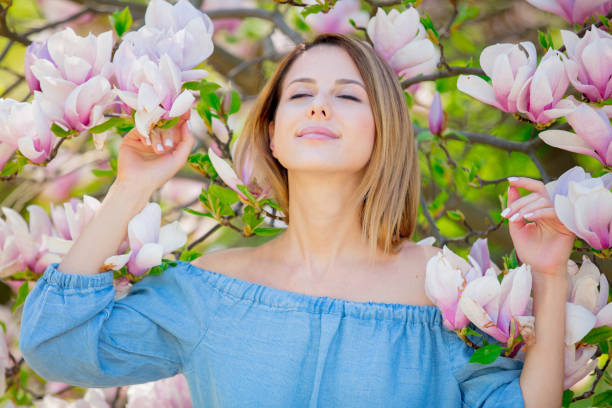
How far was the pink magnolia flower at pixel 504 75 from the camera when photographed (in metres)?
1.47

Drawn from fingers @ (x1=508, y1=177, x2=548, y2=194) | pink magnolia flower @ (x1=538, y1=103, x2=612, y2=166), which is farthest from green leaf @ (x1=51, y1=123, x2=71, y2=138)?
pink magnolia flower @ (x1=538, y1=103, x2=612, y2=166)

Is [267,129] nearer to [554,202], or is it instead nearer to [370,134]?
[370,134]

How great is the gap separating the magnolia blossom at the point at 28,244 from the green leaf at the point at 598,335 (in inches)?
44.3

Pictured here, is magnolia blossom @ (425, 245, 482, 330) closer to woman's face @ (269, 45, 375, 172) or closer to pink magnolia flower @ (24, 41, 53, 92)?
woman's face @ (269, 45, 375, 172)

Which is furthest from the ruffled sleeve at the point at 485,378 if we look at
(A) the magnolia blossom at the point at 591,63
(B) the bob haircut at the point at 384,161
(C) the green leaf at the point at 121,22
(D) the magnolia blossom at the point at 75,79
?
(C) the green leaf at the point at 121,22

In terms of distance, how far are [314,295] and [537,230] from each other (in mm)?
500

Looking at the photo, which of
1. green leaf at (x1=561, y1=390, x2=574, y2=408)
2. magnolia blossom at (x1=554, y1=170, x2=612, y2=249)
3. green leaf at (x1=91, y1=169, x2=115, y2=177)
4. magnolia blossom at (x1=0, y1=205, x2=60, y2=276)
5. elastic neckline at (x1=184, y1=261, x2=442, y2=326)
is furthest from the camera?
green leaf at (x1=91, y1=169, x2=115, y2=177)

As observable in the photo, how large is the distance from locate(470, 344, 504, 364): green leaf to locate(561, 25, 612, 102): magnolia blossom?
20.1 inches

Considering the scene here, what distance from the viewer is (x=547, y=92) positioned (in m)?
1.45

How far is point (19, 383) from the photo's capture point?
2064 millimetres

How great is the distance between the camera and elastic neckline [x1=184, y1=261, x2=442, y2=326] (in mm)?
1628

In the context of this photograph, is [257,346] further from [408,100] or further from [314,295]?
[408,100]

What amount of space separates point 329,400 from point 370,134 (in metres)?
0.57

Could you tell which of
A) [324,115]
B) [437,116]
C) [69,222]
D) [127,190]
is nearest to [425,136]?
[437,116]
